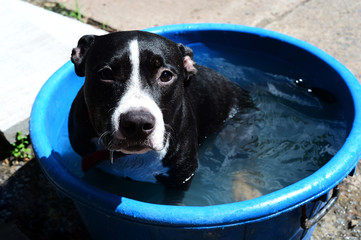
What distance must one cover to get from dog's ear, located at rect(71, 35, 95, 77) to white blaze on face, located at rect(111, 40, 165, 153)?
→ 46 cm

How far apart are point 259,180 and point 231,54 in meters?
1.58

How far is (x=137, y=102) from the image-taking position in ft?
8.21

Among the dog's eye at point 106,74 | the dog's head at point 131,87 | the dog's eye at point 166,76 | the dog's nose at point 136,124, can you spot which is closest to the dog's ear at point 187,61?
the dog's head at point 131,87

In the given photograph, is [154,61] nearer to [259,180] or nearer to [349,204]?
[259,180]

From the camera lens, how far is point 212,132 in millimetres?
4031

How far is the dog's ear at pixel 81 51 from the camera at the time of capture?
309 cm

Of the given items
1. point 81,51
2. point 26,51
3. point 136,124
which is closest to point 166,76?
point 136,124

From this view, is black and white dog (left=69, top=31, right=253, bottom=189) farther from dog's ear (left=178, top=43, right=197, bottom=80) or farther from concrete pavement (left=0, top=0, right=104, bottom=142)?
concrete pavement (left=0, top=0, right=104, bottom=142)

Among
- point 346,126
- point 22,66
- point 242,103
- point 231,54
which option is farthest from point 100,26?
point 346,126

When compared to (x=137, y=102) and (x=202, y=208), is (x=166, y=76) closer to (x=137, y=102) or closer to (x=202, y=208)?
(x=137, y=102)

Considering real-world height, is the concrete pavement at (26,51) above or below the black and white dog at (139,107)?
below

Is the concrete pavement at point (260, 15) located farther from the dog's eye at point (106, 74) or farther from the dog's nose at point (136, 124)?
the dog's nose at point (136, 124)

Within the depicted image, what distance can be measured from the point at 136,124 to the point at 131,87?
302 mm

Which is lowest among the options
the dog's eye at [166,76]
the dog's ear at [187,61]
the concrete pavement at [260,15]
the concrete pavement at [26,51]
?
the concrete pavement at [26,51]
